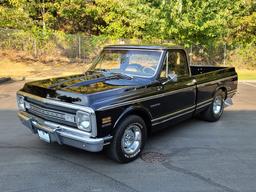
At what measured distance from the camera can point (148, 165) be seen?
4934 millimetres

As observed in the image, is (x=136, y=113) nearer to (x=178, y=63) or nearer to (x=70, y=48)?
(x=178, y=63)

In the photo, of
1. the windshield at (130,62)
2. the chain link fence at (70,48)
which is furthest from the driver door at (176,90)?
the chain link fence at (70,48)

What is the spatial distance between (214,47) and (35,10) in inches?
500

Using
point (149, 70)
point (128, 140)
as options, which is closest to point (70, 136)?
point (128, 140)

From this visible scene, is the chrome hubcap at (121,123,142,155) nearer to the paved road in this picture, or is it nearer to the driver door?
the paved road

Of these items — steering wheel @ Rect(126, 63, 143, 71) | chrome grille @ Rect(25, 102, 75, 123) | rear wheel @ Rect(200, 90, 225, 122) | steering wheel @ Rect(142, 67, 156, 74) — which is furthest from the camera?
rear wheel @ Rect(200, 90, 225, 122)

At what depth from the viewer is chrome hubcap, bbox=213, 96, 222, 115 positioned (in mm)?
7564

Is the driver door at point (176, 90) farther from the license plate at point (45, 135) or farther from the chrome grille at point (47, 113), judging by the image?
the license plate at point (45, 135)

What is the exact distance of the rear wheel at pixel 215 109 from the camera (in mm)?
7398

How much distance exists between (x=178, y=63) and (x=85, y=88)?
2.19 metres

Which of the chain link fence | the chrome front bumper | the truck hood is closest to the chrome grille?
the chrome front bumper

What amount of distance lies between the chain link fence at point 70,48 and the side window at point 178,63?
45.4 ft

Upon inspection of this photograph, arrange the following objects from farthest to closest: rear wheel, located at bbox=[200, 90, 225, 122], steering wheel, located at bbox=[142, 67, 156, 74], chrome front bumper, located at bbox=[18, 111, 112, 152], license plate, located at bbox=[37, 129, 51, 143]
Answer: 1. rear wheel, located at bbox=[200, 90, 225, 122]
2. steering wheel, located at bbox=[142, 67, 156, 74]
3. license plate, located at bbox=[37, 129, 51, 143]
4. chrome front bumper, located at bbox=[18, 111, 112, 152]

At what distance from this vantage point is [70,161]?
4973 mm
